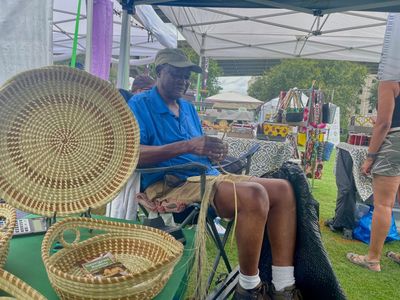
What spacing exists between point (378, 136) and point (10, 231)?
211 cm

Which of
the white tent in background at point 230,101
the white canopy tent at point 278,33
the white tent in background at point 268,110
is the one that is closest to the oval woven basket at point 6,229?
the white canopy tent at point 278,33

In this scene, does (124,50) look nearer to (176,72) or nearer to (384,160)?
(176,72)

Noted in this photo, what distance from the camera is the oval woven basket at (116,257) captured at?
2.42ft

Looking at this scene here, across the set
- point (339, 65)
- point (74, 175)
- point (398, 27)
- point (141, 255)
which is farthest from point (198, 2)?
point (339, 65)

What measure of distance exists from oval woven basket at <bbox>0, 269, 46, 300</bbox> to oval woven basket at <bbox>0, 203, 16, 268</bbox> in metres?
0.22

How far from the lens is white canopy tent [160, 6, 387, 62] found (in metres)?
4.34

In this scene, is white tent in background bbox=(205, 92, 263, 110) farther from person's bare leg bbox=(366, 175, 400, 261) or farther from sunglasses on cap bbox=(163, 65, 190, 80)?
sunglasses on cap bbox=(163, 65, 190, 80)

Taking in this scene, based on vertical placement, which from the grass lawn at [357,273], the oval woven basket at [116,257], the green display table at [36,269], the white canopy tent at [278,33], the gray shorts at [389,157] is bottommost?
the grass lawn at [357,273]

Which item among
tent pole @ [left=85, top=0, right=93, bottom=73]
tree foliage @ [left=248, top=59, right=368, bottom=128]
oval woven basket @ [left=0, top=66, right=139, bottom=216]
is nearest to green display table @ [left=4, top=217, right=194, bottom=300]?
oval woven basket @ [left=0, top=66, right=139, bottom=216]

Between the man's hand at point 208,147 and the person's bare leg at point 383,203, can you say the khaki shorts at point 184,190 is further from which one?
the person's bare leg at point 383,203

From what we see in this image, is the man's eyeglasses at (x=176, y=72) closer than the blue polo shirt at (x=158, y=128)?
No

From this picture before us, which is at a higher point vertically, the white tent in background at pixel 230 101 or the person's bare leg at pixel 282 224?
the white tent in background at pixel 230 101

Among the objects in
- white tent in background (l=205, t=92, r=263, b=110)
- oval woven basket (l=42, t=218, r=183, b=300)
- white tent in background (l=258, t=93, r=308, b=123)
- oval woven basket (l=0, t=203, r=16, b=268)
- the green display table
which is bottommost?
the green display table

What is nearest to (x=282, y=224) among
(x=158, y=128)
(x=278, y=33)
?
(x=158, y=128)
